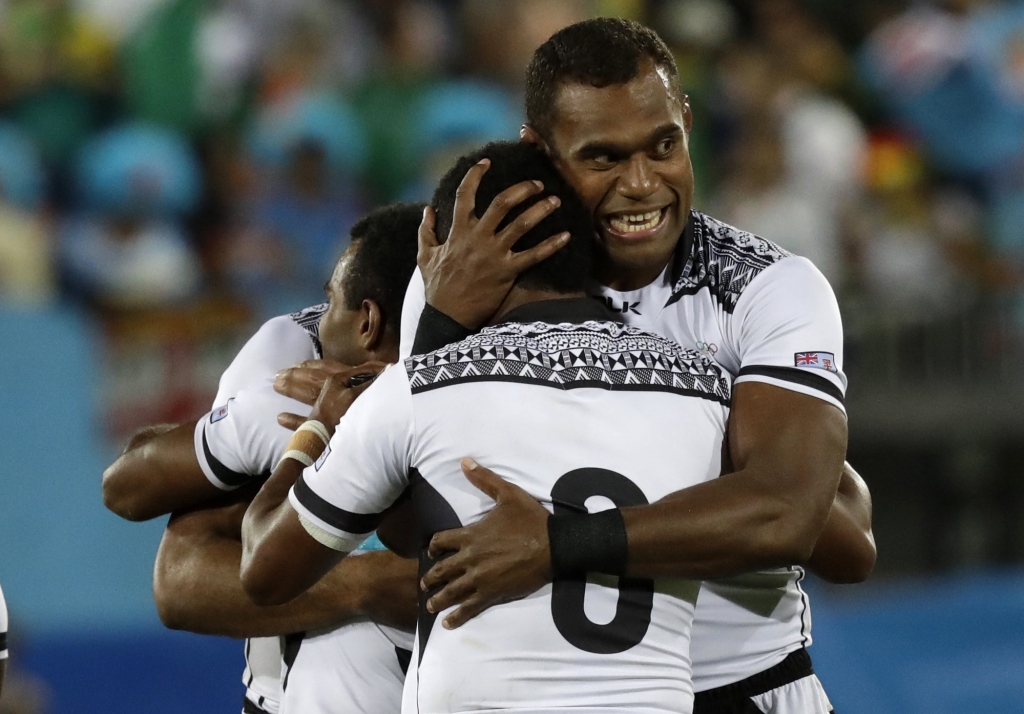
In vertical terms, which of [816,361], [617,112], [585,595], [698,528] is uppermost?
[617,112]

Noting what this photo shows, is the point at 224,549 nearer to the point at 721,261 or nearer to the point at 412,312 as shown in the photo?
the point at 412,312

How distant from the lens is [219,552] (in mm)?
2797

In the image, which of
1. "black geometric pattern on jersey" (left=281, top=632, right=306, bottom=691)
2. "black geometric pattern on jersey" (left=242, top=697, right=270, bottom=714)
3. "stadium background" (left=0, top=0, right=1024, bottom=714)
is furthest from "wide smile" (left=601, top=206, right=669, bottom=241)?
"stadium background" (left=0, top=0, right=1024, bottom=714)

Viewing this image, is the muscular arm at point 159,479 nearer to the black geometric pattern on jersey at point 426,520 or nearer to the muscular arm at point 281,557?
the muscular arm at point 281,557

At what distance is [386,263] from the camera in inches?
108

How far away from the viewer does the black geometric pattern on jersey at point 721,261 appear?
8.25ft

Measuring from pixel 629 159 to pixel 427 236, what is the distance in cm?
39

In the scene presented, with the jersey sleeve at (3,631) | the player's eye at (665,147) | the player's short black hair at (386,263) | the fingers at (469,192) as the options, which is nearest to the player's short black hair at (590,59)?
the player's eye at (665,147)

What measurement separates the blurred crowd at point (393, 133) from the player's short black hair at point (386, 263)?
365 centimetres

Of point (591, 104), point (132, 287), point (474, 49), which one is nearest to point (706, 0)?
point (474, 49)

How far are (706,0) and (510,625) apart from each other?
7.29 metres

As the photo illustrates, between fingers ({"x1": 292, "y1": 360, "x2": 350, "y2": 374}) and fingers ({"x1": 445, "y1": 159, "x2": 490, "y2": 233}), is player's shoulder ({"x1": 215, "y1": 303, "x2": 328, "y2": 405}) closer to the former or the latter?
fingers ({"x1": 292, "y1": 360, "x2": 350, "y2": 374})

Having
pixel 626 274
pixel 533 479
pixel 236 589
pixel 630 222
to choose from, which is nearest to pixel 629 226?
pixel 630 222

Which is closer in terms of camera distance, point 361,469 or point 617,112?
point 361,469
